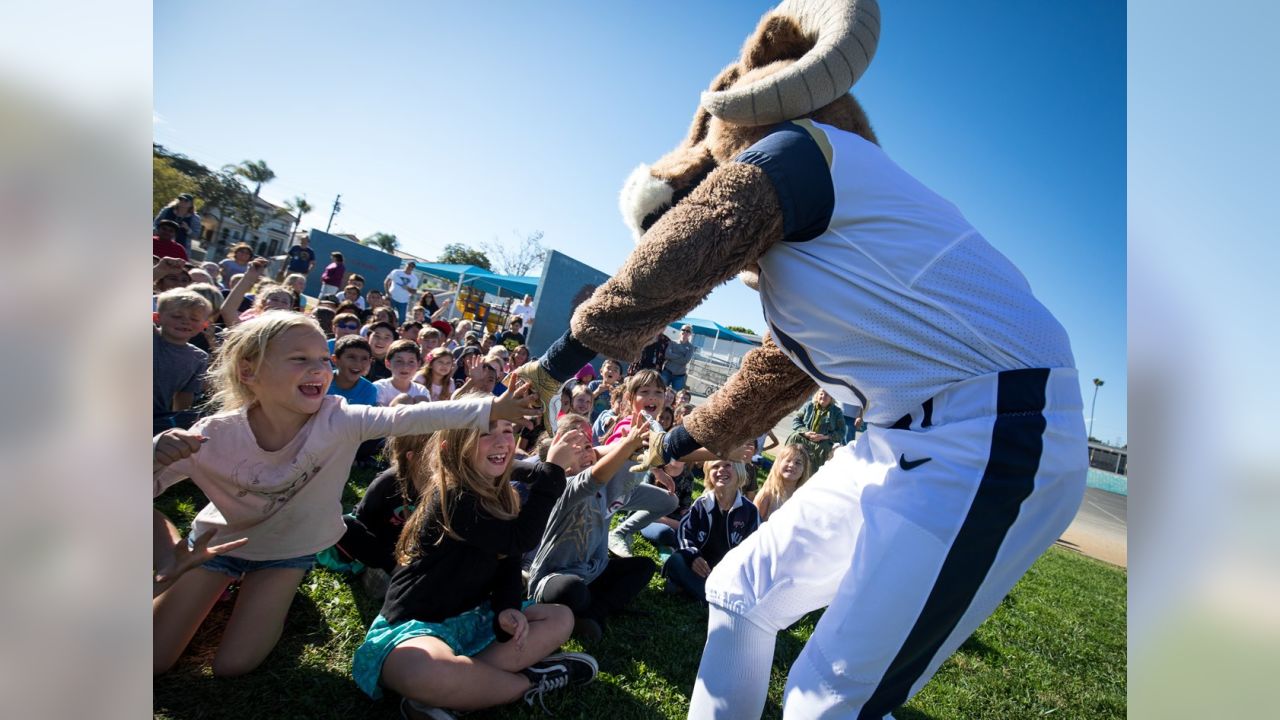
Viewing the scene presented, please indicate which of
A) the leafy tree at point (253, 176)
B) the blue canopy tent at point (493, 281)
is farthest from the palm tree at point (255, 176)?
the blue canopy tent at point (493, 281)

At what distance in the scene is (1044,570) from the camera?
8086mm

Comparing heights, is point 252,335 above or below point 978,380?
below

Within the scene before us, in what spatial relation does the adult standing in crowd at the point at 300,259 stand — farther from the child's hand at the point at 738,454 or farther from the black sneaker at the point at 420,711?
the child's hand at the point at 738,454

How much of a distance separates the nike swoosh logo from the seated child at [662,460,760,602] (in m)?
2.83

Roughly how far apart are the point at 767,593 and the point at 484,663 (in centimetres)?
137

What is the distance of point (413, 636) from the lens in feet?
7.37

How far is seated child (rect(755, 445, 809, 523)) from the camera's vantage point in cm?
479

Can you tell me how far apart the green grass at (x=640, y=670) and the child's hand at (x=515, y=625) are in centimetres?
24

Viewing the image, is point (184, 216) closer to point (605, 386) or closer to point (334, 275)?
point (334, 275)

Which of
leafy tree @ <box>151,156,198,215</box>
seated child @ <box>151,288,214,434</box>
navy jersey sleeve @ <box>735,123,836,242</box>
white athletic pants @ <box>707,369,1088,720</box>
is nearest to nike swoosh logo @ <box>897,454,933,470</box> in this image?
white athletic pants @ <box>707,369,1088,720</box>

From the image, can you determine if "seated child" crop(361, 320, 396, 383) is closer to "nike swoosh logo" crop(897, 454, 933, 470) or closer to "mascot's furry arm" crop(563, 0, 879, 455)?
"mascot's furry arm" crop(563, 0, 879, 455)

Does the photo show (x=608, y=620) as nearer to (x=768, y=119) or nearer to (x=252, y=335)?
(x=252, y=335)
